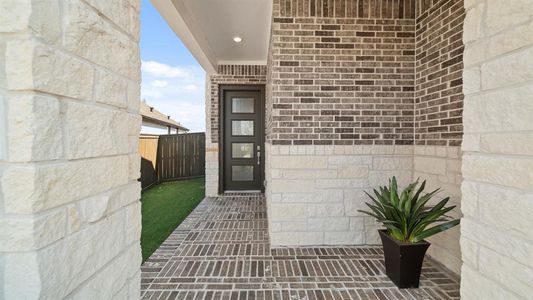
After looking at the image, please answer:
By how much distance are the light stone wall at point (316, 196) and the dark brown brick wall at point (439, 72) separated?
805 mm

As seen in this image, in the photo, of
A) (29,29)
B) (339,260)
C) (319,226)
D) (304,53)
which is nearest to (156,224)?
(319,226)

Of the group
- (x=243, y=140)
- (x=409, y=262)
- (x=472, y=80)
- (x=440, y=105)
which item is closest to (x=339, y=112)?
(x=440, y=105)

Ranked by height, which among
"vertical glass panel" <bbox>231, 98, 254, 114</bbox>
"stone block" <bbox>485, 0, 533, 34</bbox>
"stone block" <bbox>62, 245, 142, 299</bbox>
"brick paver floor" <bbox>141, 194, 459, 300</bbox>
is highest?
"vertical glass panel" <bbox>231, 98, 254, 114</bbox>

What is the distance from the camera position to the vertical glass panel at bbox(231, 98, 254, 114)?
5648 mm

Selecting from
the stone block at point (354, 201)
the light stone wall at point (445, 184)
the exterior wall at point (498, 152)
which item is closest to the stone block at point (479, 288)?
the exterior wall at point (498, 152)

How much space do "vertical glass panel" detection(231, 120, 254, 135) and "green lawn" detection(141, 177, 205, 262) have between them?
156 centimetres

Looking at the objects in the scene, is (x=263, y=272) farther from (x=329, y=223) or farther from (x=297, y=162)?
(x=297, y=162)

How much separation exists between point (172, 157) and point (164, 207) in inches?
122

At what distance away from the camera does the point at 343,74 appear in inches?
114

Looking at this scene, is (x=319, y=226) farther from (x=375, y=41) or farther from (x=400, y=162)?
(x=375, y=41)

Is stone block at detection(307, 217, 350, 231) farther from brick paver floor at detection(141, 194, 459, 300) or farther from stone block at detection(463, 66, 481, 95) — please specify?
stone block at detection(463, 66, 481, 95)

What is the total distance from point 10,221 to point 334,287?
2.14m

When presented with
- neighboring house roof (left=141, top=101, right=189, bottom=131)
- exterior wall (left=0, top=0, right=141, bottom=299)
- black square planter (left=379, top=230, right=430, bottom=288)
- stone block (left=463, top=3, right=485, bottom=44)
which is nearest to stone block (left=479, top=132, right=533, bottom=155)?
stone block (left=463, top=3, right=485, bottom=44)

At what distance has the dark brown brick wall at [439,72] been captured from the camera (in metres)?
2.25
